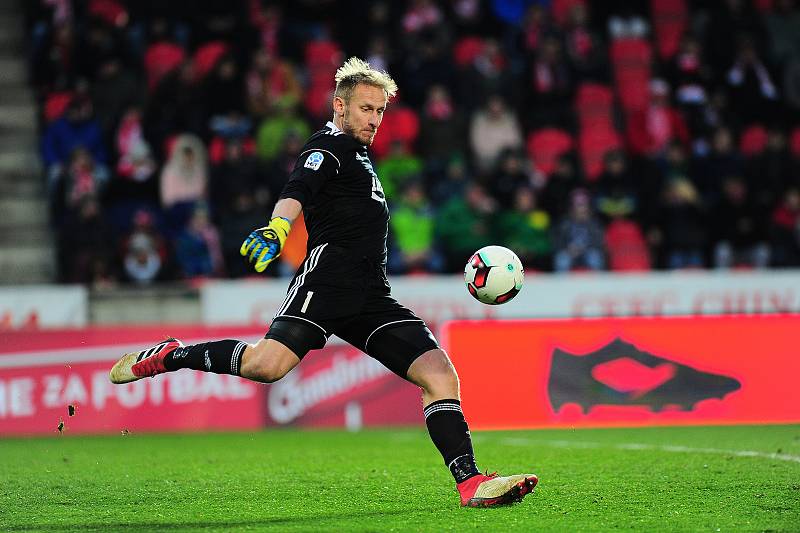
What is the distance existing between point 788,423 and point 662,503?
5736 millimetres

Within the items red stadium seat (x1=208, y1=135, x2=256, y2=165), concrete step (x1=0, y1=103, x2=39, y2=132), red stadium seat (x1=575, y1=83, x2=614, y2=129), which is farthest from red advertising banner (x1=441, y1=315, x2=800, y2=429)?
concrete step (x1=0, y1=103, x2=39, y2=132)

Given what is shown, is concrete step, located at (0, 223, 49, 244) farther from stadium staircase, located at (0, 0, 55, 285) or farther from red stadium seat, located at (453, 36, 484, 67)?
red stadium seat, located at (453, 36, 484, 67)

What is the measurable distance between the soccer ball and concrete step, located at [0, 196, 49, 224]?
10.1m

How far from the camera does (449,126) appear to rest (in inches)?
622

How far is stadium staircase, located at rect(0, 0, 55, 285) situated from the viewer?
14.9 meters

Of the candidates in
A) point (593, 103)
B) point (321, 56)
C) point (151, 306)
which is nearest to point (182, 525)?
point (151, 306)

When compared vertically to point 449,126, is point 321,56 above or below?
above

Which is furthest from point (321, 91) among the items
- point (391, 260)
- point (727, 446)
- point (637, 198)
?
point (727, 446)

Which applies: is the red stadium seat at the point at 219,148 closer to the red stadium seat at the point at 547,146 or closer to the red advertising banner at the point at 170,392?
the red advertising banner at the point at 170,392

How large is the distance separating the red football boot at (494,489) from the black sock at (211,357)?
3.84 feet

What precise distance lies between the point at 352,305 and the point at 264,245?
30.4 inches

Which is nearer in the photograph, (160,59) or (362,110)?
(362,110)

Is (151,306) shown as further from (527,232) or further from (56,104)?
(527,232)

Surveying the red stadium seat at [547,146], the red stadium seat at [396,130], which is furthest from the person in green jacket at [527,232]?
the red stadium seat at [396,130]
